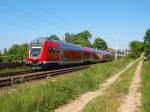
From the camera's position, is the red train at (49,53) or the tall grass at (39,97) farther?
the red train at (49,53)

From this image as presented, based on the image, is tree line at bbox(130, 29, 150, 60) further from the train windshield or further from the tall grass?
the tall grass

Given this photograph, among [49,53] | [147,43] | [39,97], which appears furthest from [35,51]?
[147,43]

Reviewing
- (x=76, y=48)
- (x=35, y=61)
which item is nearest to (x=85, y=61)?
(x=76, y=48)

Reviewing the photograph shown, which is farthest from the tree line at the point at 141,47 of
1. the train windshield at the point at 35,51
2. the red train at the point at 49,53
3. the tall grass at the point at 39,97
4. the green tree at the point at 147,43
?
the tall grass at the point at 39,97

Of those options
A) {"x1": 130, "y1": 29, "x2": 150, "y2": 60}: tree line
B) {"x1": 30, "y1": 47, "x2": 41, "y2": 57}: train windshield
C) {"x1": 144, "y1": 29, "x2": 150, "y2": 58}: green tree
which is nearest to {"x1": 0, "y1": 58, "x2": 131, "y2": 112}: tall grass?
{"x1": 30, "y1": 47, "x2": 41, "y2": 57}: train windshield

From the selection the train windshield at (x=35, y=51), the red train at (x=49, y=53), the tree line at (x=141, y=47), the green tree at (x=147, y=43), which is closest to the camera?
the red train at (x=49, y=53)

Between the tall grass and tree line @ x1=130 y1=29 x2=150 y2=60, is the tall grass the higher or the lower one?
the lower one

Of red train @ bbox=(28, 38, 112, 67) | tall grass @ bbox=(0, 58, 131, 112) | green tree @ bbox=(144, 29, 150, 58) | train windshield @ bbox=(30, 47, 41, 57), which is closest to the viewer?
tall grass @ bbox=(0, 58, 131, 112)

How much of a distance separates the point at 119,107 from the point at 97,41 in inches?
5636

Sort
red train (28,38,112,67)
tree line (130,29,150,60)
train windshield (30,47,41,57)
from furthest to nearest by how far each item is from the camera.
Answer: tree line (130,29,150,60) < train windshield (30,47,41,57) < red train (28,38,112,67)

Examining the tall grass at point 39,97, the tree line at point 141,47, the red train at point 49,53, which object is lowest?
the tall grass at point 39,97

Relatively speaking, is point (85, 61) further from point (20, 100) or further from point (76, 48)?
point (20, 100)

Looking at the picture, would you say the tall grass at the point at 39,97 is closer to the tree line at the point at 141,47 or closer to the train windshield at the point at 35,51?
the train windshield at the point at 35,51

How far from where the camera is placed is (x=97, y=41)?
156m
